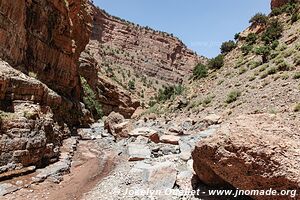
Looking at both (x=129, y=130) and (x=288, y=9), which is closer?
(x=129, y=130)

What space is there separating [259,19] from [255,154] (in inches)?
1361

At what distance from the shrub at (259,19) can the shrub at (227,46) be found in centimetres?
389

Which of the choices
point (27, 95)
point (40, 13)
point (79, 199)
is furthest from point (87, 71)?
point (79, 199)

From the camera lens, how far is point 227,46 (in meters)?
36.8

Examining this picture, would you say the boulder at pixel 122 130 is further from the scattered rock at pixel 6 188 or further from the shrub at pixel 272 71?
the scattered rock at pixel 6 188

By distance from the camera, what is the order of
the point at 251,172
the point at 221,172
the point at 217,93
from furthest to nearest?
the point at 217,93, the point at 221,172, the point at 251,172

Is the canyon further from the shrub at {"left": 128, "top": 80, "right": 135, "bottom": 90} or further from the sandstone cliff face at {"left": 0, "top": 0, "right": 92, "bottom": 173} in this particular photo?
the shrub at {"left": 128, "top": 80, "right": 135, "bottom": 90}

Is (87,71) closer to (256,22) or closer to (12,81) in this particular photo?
(256,22)

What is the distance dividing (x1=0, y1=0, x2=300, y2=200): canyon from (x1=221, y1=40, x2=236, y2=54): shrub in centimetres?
357

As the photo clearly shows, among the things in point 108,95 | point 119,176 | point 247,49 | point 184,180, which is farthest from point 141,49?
point 184,180

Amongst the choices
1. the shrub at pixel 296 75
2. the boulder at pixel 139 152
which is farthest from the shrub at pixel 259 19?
the boulder at pixel 139 152

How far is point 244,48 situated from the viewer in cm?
3086

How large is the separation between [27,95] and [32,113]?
1.38m

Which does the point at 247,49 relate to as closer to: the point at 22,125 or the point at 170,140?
the point at 170,140
